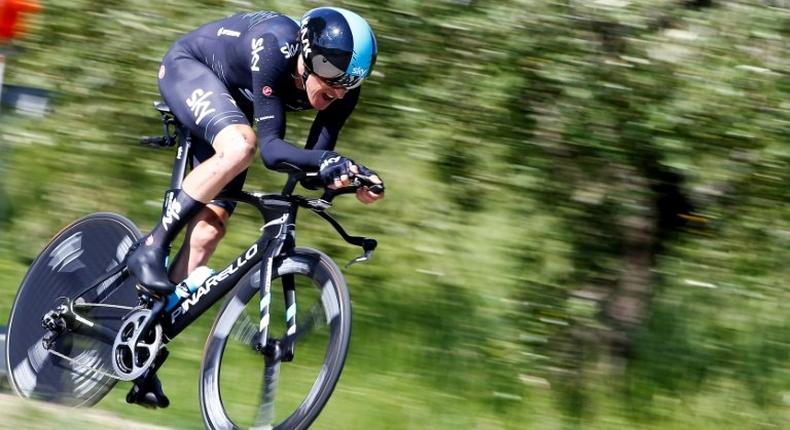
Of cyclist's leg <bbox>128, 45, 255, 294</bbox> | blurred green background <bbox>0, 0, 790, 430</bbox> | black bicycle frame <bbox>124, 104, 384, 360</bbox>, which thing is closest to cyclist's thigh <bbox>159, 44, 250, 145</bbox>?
cyclist's leg <bbox>128, 45, 255, 294</bbox>

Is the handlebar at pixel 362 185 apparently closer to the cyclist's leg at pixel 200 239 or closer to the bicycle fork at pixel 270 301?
the bicycle fork at pixel 270 301

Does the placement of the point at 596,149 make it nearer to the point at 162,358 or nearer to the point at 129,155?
the point at 162,358

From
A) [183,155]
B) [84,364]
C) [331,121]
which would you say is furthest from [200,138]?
[84,364]

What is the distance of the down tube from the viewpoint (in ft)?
15.6

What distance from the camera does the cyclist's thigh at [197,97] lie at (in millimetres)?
4684

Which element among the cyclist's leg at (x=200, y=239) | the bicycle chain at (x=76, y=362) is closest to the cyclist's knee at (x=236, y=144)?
the cyclist's leg at (x=200, y=239)

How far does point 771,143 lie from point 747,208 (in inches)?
17.7

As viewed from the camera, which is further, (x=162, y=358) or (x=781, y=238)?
(x=781, y=238)

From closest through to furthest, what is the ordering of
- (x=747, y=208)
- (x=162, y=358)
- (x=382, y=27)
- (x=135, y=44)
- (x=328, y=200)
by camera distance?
(x=328, y=200) → (x=162, y=358) → (x=747, y=208) → (x=382, y=27) → (x=135, y=44)

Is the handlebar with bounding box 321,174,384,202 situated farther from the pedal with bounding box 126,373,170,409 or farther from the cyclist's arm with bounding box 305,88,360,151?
the pedal with bounding box 126,373,170,409

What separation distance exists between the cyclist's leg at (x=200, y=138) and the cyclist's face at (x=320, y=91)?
0.29m

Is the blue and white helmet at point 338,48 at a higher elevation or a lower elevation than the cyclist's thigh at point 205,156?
higher

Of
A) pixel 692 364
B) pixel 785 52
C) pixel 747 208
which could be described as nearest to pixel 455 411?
pixel 692 364

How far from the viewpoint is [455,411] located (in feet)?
20.5
